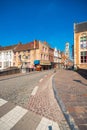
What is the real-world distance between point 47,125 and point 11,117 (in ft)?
4.31

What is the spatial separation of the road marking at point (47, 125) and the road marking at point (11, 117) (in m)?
0.80

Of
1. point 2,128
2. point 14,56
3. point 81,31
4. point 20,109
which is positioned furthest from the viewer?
point 14,56

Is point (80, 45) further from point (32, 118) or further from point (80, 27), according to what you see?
point (32, 118)

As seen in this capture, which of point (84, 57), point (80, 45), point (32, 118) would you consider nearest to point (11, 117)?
point (32, 118)

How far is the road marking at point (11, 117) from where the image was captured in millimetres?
3359

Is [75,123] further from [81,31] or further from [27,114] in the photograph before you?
[81,31]

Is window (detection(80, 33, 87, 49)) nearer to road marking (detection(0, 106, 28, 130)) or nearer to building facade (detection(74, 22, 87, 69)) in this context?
building facade (detection(74, 22, 87, 69))

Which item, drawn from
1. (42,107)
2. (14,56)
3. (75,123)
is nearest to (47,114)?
(42,107)

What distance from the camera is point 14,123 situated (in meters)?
3.49

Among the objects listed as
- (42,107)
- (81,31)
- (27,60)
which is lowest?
(42,107)

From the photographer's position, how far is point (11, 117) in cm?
389

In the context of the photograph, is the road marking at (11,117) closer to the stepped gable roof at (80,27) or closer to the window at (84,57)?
the window at (84,57)

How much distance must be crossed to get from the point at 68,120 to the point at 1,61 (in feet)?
174

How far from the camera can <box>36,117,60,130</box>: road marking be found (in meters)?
3.22
